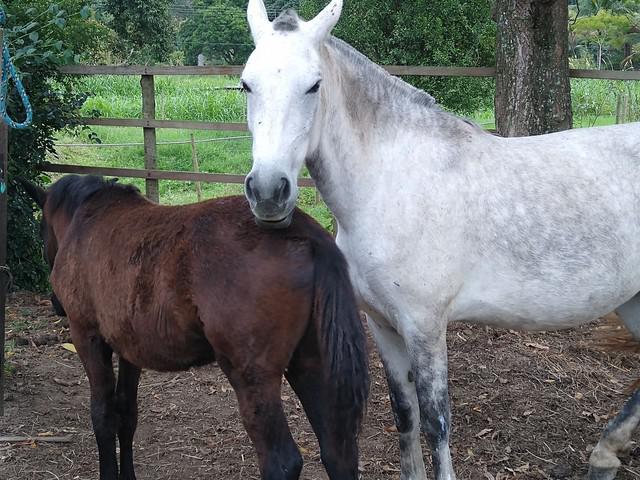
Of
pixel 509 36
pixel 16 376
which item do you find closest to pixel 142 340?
pixel 16 376

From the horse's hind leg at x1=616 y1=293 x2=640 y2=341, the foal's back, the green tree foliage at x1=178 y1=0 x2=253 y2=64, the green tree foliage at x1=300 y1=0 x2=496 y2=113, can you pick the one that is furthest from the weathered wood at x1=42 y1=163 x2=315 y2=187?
the green tree foliage at x1=178 y1=0 x2=253 y2=64

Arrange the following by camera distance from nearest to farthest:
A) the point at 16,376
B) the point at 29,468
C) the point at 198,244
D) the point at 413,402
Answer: the point at 198,244 → the point at 413,402 → the point at 29,468 → the point at 16,376

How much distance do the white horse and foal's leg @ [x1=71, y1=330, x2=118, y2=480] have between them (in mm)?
1190

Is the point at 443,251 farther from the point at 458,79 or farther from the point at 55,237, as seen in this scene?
the point at 458,79

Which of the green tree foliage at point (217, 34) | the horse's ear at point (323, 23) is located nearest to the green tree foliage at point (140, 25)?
the green tree foliage at point (217, 34)

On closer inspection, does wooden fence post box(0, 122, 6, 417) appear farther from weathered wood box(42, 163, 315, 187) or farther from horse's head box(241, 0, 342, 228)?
weathered wood box(42, 163, 315, 187)

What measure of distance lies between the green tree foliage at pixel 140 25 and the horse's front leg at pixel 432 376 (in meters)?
20.7

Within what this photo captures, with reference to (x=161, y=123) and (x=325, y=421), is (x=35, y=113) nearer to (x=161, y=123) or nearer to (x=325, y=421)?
(x=161, y=123)

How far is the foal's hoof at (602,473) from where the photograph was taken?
11.4 feet

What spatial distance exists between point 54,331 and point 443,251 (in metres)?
3.90

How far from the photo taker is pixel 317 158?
295cm

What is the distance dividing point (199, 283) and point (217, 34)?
92.8ft

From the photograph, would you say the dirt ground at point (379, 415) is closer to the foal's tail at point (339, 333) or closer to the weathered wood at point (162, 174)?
the foal's tail at point (339, 333)

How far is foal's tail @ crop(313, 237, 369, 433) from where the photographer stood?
259cm
